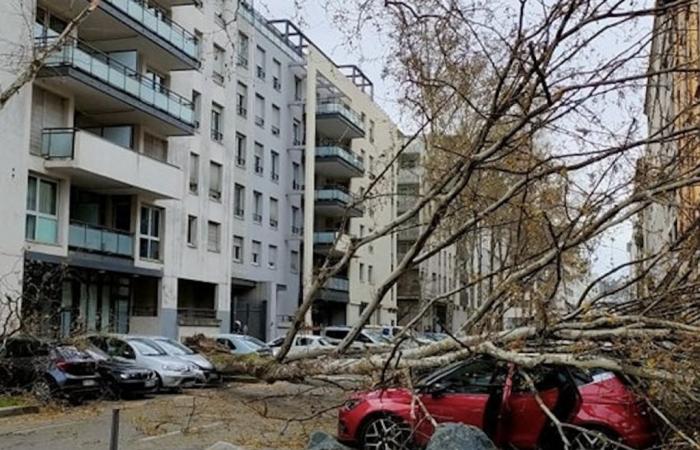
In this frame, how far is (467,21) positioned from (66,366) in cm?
1274

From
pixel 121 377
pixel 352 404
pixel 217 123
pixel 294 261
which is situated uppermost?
pixel 217 123

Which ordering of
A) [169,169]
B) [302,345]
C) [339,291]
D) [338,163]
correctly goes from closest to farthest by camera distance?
[302,345]
[169,169]
[338,163]
[339,291]

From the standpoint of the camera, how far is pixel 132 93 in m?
27.4

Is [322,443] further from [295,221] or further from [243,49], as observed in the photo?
[295,221]

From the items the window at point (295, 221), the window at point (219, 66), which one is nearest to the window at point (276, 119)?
the window at point (295, 221)

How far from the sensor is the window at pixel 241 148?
4075cm

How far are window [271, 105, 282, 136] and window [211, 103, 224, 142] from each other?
25.5 feet

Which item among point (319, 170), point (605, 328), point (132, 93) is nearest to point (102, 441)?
point (605, 328)

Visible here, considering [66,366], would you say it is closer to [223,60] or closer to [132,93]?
[132,93]

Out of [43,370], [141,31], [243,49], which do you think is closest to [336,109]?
[243,49]

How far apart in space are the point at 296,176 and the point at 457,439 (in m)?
40.2

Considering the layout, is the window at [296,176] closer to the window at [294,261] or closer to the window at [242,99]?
the window at [294,261]

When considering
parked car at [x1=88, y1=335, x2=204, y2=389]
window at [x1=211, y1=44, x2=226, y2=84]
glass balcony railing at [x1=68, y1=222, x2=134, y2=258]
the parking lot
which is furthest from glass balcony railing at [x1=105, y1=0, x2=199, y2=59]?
the parking lot

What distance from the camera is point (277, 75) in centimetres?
4562
